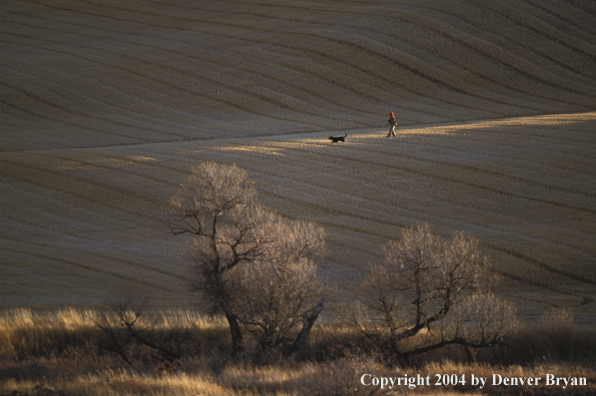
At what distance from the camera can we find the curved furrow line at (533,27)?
45.1 meters

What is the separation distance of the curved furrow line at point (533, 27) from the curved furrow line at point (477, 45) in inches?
187

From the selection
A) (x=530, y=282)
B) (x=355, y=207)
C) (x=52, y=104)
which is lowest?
(x=530, y=282)

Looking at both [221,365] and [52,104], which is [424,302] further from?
[52,104]

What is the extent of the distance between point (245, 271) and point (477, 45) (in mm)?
39632

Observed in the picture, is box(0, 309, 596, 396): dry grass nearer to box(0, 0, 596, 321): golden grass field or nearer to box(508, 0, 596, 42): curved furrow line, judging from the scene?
box(0, 0, 596, 321): golden grass field

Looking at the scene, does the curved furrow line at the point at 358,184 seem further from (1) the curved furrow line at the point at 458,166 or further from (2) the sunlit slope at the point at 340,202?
(1) the curved furrow line at the point at 458,166

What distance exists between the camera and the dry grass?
27.1ft

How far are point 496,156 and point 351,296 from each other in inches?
566


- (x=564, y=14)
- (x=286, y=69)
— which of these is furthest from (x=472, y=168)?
(x=564, y=14)

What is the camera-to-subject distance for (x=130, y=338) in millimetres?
11586

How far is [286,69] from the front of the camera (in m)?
→ 42.2

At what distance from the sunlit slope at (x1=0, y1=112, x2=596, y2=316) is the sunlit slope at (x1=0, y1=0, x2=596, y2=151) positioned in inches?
221

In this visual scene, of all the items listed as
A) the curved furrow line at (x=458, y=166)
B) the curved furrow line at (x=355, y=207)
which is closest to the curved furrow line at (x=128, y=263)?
the curved furrow line at (x=355, y=207)

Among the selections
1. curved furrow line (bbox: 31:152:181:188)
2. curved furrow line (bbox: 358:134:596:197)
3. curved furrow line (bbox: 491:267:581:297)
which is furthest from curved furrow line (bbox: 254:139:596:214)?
curved furrow line (bbox: 31:152:181:188)
